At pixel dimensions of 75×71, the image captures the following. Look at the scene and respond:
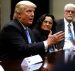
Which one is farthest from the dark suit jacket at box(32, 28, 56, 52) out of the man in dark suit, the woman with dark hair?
the man in dark suit

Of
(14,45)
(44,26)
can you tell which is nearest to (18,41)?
(14,45)

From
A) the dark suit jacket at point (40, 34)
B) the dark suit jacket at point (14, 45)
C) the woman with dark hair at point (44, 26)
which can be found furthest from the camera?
the woman with dark hair at point (44, 26)

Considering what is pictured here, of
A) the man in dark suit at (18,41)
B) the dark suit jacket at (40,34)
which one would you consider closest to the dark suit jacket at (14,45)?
the man in dark suit at (18,41)

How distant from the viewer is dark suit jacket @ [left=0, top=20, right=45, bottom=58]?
2.80 m

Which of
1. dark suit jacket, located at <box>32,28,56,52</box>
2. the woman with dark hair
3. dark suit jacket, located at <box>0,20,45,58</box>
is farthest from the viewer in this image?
the woman with dark hair

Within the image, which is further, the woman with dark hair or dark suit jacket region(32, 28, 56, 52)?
the woman with dark hair

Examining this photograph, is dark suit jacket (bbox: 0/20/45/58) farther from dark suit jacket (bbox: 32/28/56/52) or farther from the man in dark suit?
dark suit jacket (bbox: 32/28/56/52)

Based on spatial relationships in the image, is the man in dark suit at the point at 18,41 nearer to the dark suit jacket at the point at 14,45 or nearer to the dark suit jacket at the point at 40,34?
the dark suit jacket at the point at 14,45

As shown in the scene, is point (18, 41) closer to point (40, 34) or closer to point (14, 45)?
point (14, 45)

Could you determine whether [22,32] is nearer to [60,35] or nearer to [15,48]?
[15,48]

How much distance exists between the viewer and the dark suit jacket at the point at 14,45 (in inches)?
110

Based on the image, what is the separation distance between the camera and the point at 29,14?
302cm

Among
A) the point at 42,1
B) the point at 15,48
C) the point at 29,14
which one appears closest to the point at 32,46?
the point at 15,48

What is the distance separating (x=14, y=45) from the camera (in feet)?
9.18
